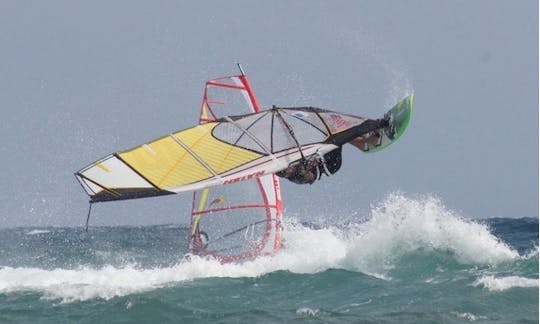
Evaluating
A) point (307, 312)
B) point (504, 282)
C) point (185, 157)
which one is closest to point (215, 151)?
point (185, 157)

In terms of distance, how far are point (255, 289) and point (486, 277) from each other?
11.4ft

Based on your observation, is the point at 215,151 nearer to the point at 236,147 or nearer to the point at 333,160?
the point at 236,147

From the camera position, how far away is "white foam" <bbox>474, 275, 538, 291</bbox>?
11.2 m

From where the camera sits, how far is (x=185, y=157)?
14.7 metres

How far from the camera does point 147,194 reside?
13188mm

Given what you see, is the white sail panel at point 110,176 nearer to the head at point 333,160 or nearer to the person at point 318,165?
the person at point 318,165

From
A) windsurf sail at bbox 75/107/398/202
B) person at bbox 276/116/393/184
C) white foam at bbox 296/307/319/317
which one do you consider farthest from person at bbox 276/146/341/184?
white foam at bbox 296/307/319/317

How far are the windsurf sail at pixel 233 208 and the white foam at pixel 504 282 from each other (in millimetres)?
6166

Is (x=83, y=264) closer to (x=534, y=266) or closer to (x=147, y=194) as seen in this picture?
(x=147, y=194)

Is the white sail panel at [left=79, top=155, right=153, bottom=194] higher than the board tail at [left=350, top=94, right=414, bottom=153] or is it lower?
lower

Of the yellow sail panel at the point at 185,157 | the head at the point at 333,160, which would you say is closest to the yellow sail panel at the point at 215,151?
the yellow sail panel at the point at 185,157

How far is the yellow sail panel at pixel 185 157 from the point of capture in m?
14.1

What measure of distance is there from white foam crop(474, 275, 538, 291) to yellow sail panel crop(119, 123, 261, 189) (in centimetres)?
516

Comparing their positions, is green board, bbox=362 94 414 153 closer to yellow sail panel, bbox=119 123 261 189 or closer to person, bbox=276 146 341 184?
person, bbox=276 146 341 184
